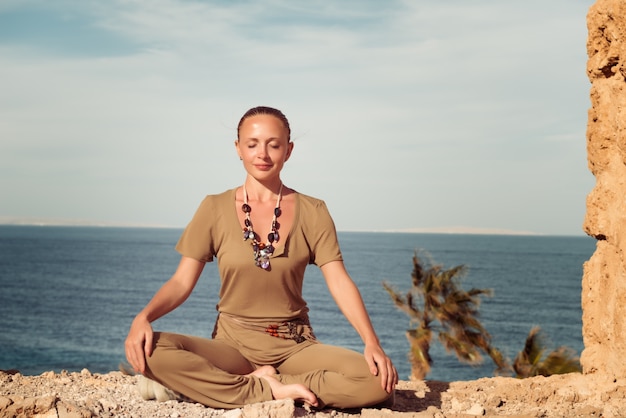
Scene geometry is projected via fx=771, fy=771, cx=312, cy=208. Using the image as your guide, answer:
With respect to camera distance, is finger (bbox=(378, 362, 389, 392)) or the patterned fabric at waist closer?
finger (bbox=(378, 362, 389, 392))

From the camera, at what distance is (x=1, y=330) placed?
203 ft

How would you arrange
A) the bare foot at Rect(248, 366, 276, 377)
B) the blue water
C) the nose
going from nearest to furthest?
the bare foot at Rect(248, 366, 276, 377) → the nose → the blue water

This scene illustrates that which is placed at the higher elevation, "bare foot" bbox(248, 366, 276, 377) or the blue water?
"bare foot" bbox(248, 366, 276, 377)

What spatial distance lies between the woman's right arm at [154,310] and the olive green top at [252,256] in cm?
11

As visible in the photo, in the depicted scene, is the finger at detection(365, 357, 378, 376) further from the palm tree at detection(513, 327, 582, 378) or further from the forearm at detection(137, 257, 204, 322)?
the palm tree at detection(513, 327, 582, 378)

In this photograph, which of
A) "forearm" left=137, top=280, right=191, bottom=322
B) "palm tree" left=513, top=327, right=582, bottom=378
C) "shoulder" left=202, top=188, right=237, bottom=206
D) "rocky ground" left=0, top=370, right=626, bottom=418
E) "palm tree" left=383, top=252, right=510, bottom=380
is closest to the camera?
"rocky ground" left=0, top=370, right=626, bottom=418

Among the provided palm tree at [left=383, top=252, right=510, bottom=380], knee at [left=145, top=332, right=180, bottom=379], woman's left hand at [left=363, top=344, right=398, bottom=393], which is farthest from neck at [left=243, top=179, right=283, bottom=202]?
palm tree at [left=383, top=252, right=510, bottom=380]

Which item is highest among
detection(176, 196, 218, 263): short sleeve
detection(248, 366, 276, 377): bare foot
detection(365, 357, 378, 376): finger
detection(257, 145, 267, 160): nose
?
detection(257, 145, 267, 160): nose

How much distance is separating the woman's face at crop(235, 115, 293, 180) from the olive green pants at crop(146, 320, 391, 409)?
1.13 metres

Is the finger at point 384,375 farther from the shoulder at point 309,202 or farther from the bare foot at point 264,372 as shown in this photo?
the shoulder at point 309,202

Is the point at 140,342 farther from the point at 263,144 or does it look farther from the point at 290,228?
the point at 263,144

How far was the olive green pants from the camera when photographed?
16.2 feet

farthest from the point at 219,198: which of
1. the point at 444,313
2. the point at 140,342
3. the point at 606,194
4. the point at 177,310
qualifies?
the point at 177,310

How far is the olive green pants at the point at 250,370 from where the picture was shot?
194 inches
